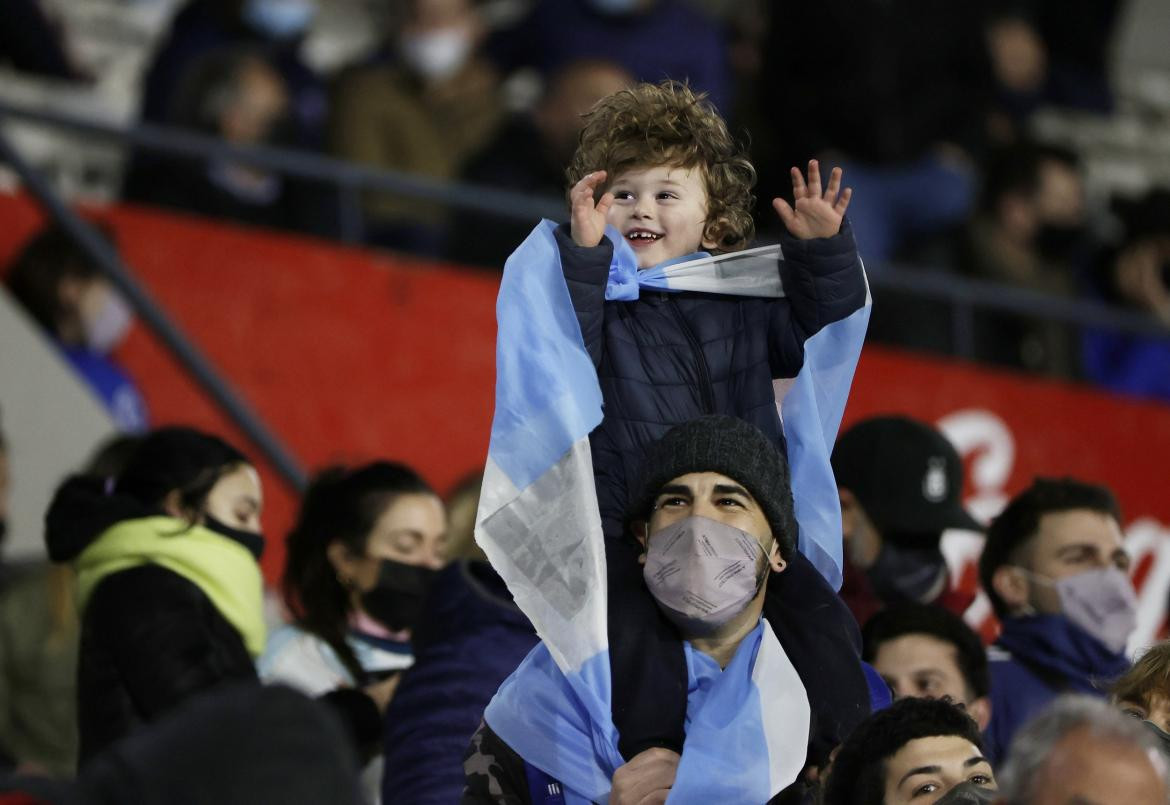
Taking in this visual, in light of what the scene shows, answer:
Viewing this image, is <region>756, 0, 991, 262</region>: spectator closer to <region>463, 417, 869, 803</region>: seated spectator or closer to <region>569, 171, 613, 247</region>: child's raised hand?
<region>569, 171, 613, 247</region>: child's raised hand

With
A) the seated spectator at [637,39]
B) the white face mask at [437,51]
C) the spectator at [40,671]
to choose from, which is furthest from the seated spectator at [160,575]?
the seated spectator at [637,39]

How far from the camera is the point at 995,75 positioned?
11.1m

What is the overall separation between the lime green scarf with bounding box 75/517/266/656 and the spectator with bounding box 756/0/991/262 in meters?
4.84

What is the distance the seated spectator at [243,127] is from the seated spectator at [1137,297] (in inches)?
140

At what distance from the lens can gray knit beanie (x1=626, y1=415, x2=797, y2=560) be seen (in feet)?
13.9

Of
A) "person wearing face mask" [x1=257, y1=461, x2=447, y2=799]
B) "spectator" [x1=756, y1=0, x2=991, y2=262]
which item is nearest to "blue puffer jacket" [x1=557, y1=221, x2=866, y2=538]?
"person wearing face mask" [x1=257, y1=461, x2=447, y2=799]

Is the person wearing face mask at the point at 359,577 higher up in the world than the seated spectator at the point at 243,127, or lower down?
lower down

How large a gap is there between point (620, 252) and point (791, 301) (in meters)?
0.34

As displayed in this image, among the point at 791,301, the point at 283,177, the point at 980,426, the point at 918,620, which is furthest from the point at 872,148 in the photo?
the point at 791,301

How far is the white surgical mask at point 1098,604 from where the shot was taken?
5.89 m

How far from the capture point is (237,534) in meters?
5.62

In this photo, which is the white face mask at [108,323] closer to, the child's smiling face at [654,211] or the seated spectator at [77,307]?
the seated spectator at [77,307]

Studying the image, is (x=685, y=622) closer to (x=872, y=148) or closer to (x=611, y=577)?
(x=611, y=577)

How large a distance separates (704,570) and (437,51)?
6059mm
